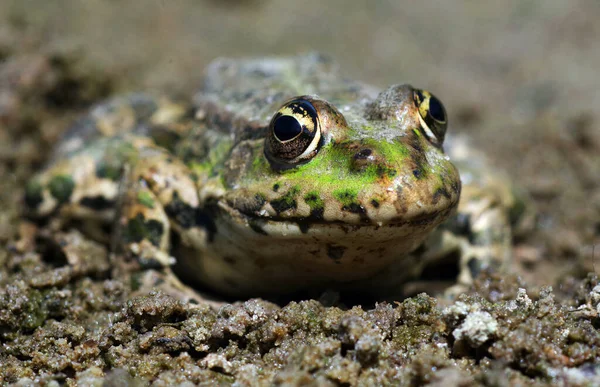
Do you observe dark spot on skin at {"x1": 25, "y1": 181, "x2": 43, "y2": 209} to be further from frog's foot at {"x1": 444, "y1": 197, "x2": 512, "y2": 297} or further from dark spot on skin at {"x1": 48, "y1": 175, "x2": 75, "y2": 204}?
frog's foot at {"x1": 444, "y1": 197, "x2": 512, "y2": 297}

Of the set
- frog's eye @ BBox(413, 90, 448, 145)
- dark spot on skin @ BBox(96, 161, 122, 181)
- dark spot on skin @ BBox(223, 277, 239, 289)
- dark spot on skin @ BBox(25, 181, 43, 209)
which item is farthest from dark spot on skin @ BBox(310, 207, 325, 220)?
dark spot on skin @ BBox(25, 181, 43, 209)

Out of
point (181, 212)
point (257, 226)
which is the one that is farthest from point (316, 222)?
point (181, 212)

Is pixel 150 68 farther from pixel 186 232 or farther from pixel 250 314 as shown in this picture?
pixel 250 314

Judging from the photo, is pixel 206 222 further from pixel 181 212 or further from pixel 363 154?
pixel 363 154

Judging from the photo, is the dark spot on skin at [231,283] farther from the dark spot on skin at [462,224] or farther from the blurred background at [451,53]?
the blurred background at [451,53]

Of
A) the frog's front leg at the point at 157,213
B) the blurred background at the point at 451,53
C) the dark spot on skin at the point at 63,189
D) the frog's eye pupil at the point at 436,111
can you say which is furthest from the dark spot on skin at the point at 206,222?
the blurred background at the point at 451,53

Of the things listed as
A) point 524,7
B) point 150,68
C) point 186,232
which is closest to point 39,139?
point 150,68
